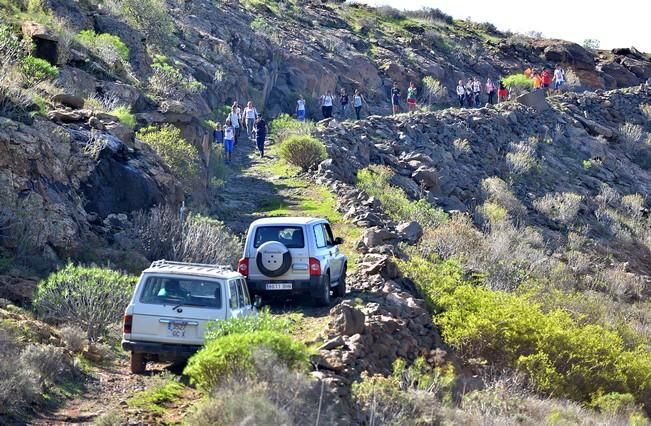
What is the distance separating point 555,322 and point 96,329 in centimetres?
851

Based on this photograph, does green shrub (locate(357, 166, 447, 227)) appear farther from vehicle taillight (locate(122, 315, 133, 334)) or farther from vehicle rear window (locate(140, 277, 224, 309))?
vehicle taillight (locate(122, 315, 133, 334))

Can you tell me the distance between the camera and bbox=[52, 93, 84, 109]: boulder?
23703 millimetres

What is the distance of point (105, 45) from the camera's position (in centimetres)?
3056

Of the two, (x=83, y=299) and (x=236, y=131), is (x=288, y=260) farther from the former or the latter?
(x=236, y=131)

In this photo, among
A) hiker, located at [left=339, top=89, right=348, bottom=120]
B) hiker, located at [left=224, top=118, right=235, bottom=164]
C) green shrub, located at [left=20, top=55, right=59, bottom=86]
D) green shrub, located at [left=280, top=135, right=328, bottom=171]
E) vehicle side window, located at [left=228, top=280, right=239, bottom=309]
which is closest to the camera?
vehicle side window, located at [left=228, top=280, right=239, bottom=309]

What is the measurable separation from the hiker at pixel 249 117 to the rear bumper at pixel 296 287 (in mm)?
22784

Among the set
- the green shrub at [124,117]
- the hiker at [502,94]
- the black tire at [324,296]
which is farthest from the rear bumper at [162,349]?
the hiker at [502,94]

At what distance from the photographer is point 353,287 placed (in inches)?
794

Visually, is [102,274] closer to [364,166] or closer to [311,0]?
[364,166]

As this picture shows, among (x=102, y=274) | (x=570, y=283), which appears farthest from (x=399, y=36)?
(x=102, y=274)

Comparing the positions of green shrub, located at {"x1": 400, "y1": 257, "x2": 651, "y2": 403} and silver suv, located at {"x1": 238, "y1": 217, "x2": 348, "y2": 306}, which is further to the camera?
silver suv, located at {"x1": 238, "y1": 217, "x2": 348, "y2": 306}

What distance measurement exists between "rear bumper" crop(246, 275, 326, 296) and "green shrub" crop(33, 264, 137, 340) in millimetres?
3077

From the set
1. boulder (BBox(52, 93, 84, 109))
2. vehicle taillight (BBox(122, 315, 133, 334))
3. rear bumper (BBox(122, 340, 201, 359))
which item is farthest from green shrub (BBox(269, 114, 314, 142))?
rear bumper (BBox(122, 340, 201, 359))

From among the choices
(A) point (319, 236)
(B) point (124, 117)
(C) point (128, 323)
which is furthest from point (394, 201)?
(C) point (128, 323)
